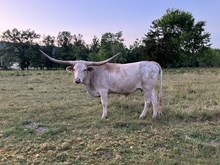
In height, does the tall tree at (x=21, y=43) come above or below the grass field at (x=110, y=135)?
above

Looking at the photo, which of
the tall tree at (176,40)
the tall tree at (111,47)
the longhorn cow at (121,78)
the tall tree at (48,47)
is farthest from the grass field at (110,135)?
the tall tree at (48,47)

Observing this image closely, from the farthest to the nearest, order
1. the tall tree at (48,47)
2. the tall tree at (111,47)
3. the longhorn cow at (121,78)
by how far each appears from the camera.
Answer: the tall tree at (48,47) → the tall tree at (111,47) → the longhorn cow at (121,78)

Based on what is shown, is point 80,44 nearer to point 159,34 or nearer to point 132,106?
point 159,34

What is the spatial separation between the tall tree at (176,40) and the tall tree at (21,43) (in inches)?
887

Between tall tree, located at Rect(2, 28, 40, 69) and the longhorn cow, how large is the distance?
47.1 m

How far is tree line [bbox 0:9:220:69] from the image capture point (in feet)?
131

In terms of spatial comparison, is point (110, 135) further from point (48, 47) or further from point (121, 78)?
point (48, 47)

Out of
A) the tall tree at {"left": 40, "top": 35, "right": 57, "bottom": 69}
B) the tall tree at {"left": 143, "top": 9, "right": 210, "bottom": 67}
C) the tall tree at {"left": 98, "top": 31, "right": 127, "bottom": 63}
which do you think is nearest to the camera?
the tall tree at {"left": 143, "top": 9, "right": 210, "bottom": 67}

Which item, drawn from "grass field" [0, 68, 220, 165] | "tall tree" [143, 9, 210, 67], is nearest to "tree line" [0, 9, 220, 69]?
"tall tree" [143, 9, 210, 67]

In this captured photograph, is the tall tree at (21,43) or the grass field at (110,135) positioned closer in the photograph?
the grass field at (110,135)

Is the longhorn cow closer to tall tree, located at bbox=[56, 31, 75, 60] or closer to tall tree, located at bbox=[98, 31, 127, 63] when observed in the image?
tall tree, located at bbox=[98, 31, 127, 63]

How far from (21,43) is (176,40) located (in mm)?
29577

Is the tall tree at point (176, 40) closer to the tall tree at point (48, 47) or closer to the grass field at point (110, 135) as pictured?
the tall tree at point (48, 47)

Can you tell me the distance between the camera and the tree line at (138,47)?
1577 inches
